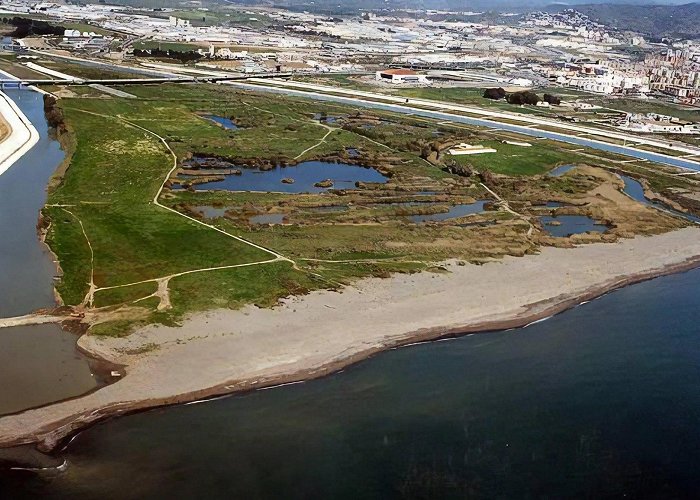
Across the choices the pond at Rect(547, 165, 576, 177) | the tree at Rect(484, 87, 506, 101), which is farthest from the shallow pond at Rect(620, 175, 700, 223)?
the tree at Rect(484, 87, 506, 101)

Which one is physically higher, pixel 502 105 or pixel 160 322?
pixel 502 105

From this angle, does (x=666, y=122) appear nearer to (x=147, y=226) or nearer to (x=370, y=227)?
(x=370, y=227)

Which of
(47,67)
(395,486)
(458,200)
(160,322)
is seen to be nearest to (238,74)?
(47,67)

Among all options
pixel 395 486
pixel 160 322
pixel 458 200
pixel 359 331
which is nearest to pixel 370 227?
pixel 458 200

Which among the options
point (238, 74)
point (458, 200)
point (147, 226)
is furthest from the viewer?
point (238, 74)

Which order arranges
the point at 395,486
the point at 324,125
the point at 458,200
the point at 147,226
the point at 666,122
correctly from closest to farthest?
the point at 395,486
the point at 147,226
the point at 458,200
the point at 324,125
the point at 666,122

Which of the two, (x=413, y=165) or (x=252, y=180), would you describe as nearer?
(x=252, y=180)

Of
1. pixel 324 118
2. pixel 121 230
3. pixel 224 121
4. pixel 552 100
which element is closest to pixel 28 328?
pixel 121 230

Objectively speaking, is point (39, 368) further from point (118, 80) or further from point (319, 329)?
point (118, 80)
